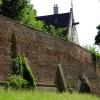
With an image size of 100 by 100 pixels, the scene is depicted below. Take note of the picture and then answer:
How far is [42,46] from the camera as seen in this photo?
25.6 metres

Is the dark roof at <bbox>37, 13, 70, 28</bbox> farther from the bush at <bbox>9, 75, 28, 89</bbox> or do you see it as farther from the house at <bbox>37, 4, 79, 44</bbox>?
the bush at <bbox>9, 75, 28, 89</bbox>

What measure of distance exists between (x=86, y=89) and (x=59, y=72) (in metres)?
5.87

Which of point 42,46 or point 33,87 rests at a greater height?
point 42,46

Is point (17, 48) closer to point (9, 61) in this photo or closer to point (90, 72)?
point (9, 61)

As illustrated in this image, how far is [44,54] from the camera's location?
25.8 meters

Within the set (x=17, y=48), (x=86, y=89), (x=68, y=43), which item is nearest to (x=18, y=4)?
(x=68, y=43)

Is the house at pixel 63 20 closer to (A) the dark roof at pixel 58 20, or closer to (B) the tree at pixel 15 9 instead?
(A) the dark roof at pixel 58 20

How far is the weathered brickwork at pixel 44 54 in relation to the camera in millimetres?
21266

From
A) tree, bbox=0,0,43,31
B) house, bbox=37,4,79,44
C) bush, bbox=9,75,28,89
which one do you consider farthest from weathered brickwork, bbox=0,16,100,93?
house, bbox=37,4,79,44

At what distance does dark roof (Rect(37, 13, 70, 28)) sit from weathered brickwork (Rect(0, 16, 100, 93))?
2638cm

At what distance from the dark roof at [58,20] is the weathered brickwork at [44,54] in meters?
26.4

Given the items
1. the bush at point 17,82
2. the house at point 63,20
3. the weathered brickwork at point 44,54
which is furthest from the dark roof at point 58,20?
the bush at point 17,82

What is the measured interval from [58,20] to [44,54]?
3675 cm

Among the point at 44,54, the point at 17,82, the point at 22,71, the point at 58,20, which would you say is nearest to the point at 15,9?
the point at 44,54
